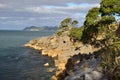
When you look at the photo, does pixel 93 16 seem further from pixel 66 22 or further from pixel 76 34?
pixel 66 22

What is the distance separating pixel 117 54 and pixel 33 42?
115392 mm

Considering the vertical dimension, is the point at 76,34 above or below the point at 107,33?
above

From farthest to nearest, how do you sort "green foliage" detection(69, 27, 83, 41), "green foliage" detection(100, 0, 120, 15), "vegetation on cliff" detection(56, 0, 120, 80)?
"green foliage" detection(69, 27, 83, 41) → "green foliage" detection(100, 0, 120, 15) → "vegetation on cliff" detection(56, 0, 120, 80)

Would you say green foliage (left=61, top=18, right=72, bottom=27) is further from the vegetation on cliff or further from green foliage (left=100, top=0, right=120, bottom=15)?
green foliage (left=100, top=0, right=120, bottom=15)

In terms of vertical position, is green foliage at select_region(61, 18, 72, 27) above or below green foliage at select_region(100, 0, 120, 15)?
above

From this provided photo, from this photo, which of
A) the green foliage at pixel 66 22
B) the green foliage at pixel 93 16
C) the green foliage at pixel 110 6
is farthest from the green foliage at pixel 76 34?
the green foliage at pixel 110 6

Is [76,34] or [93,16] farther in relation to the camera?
[76,34]

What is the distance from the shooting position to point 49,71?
2753 inches

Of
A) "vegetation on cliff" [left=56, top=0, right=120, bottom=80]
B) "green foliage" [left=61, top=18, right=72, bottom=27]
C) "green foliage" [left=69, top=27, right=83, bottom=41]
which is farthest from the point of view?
"green foliage" [left=61, top=18, right=72, bottom=27]

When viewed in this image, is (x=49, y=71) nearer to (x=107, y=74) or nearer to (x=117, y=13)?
(x=117, y=13)

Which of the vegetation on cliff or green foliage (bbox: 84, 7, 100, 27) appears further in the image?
green foliage (bbox: 84, 7, 100, 27)

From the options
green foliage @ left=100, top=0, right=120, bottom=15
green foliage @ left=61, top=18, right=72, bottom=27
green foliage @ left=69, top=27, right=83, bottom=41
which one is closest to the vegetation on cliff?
green foliage @ left=100, top=0, right=120, bottom=15

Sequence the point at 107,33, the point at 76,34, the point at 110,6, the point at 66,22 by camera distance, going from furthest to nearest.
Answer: the point at 66,22, the point at 76,34, the point at 107,33, the point at 110,6

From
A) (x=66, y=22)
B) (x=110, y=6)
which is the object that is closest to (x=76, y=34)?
(x=66, y=22)
